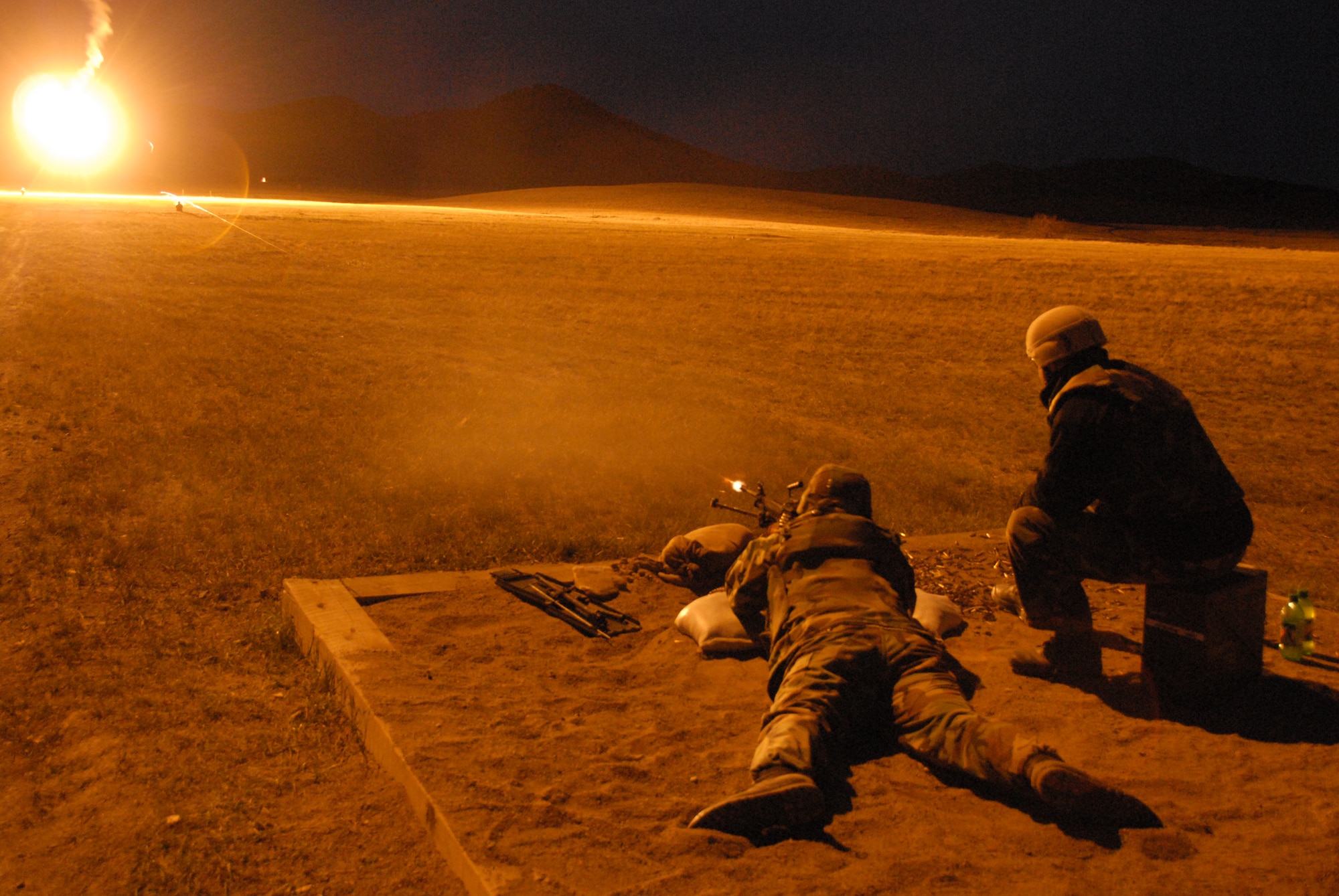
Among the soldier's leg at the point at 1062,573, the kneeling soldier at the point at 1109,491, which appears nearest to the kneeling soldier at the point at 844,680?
the soldier's leg at the point at 1062,573

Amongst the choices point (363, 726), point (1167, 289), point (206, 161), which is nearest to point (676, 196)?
point (1167, 289)

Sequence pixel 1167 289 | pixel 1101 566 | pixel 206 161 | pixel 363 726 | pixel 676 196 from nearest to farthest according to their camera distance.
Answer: pixel 363 726 → pixel 1101 566 → pixel 1167 289 → pixel 676 196 → pixel 206 161

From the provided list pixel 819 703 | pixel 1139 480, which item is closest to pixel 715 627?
pixel 819 703

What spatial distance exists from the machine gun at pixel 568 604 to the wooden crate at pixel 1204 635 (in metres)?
2.50

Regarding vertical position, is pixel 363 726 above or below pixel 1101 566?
below

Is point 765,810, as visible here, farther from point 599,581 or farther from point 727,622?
point 599,581

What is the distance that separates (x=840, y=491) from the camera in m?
4.57

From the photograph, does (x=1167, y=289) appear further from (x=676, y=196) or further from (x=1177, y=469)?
(x=676, y=196)

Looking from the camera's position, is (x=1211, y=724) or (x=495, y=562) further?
(x=495, y=562)

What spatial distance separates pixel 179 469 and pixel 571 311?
30.2 ft

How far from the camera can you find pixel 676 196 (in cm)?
5697

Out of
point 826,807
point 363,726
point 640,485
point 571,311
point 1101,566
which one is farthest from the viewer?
point 571,311

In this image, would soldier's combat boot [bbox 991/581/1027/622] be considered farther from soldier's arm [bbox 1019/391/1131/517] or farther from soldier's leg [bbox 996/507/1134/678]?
soldier's arm [bbox 1019/391/1131/517]

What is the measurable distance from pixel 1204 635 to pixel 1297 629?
111 centimetres
